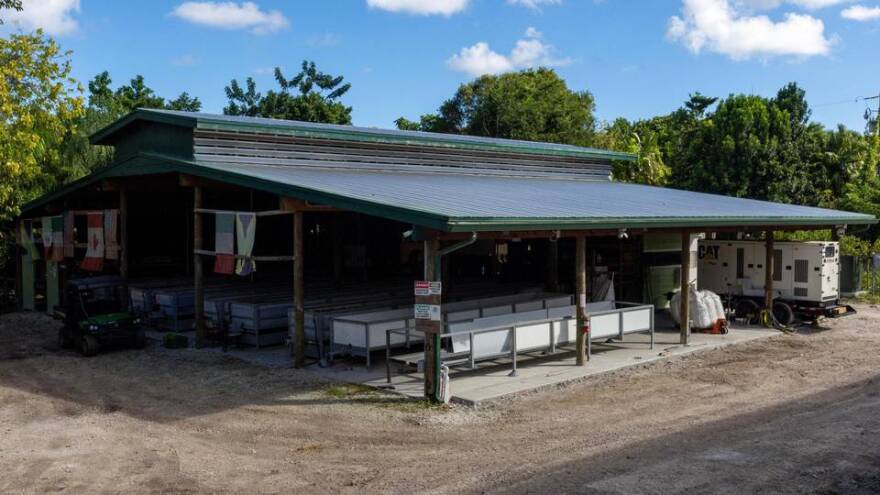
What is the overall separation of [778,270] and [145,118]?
17103mm

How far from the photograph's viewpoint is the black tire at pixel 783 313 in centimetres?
2053

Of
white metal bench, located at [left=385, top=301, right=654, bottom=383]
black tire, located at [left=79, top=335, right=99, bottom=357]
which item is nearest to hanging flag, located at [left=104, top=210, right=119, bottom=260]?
black tire, located at [left=79, top=335, right=99, bottom=357]

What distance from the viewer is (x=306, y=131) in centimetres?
1812

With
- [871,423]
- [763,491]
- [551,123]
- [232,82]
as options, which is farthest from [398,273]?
[232,82]

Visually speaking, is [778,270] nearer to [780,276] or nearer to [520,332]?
[780,276]

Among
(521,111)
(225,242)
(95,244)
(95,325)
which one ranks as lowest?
(95,325)

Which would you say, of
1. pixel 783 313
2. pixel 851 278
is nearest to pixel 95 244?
pixel 783 313

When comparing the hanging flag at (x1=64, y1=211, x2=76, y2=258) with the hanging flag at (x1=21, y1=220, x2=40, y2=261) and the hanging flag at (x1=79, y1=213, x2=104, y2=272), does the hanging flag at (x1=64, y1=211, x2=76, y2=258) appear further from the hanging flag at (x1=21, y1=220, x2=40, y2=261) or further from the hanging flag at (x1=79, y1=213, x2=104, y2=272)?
the hanging flag at (x1=21, y1=220, x2=40, y2=261)

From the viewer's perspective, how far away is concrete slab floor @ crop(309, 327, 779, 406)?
1276 centimetres

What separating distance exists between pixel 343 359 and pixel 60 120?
482 inches

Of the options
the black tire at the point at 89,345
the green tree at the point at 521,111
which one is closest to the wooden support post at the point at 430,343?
the black tire at the point at 89,345

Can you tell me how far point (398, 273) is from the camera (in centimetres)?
2702

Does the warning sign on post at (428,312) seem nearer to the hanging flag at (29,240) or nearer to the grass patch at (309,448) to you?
the grass patch at (309,448)

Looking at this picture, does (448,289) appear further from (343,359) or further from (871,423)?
(871,423)
